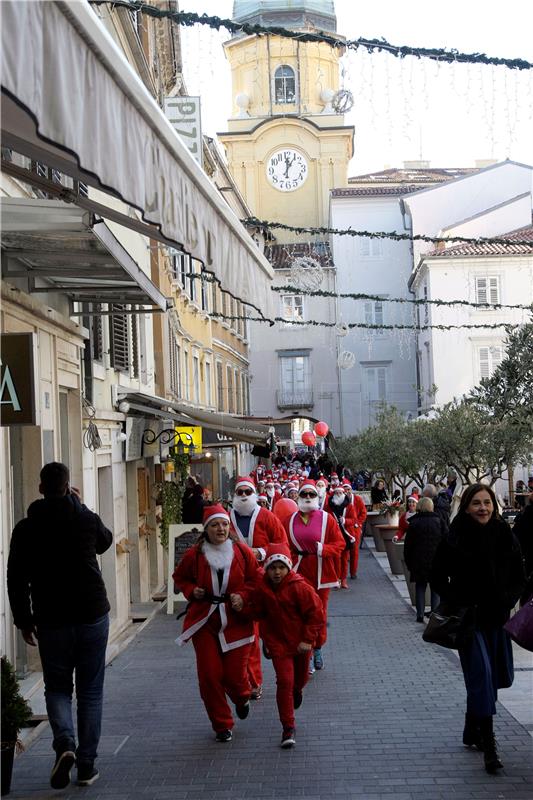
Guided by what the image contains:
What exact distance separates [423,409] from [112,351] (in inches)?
1457

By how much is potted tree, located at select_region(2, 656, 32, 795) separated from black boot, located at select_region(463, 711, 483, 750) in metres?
2.86

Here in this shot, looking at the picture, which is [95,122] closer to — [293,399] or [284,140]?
[293,399]

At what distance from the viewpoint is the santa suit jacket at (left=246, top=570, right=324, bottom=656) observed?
8547mm

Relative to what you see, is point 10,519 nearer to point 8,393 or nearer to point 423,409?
point 8,393

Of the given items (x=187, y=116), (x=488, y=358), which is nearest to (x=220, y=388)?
(x=488, y=358)

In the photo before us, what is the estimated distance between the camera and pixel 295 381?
194ft

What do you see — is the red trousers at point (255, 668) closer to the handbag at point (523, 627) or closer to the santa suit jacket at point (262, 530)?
the santa suit jacket at point (262, 530)

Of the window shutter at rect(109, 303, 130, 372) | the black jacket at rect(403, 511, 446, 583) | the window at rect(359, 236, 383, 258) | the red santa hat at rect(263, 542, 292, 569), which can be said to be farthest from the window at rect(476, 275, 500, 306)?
the red santa hat at rect(263, 542, 292, 569)

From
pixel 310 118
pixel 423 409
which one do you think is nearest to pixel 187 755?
pixel 423 409

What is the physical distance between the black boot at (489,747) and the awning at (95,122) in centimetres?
340

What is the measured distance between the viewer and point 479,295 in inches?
1914

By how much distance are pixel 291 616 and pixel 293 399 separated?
50.3 metres

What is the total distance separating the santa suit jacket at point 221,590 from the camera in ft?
28.6

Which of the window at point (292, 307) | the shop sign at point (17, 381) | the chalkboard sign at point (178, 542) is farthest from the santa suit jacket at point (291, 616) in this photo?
the window at point (292, 307)
